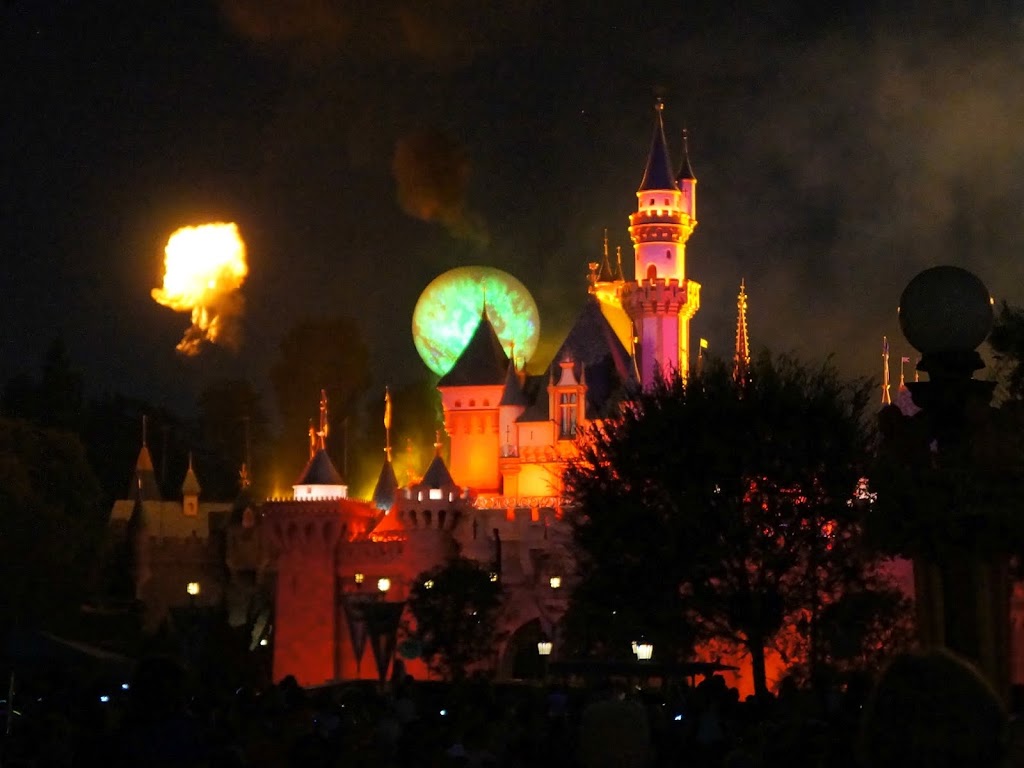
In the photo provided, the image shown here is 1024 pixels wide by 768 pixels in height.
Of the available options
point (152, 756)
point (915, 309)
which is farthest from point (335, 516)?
point (152, 756)

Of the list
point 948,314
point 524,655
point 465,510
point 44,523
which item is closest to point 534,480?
point 465,510

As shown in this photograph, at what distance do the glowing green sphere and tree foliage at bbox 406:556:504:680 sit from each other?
27.4 m

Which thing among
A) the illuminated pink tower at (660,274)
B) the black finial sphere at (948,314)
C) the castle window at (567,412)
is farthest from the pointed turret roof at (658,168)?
the black finial sphere at (948,314)

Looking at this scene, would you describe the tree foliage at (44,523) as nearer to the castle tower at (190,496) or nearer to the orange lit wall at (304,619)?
the orange lit wall at (304,619)

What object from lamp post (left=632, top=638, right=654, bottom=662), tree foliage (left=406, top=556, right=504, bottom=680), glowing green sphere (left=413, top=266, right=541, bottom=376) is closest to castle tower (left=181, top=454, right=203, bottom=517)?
glowing green sphere (left=413, top=266, right=541, bottom=376)

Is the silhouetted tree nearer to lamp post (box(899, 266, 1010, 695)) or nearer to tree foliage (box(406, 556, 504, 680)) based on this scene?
lamp post (box(899, 266, 1010, 695))

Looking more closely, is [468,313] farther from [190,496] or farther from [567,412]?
[190,496]

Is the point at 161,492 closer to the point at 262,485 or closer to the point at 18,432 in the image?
the point at 262,485

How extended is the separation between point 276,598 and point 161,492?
2916 centimetres

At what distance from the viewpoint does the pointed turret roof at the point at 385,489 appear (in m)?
74.4

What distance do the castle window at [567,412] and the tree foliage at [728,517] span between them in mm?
37531

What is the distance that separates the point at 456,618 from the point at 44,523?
1071 centimetres

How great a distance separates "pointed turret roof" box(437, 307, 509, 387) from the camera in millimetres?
78750

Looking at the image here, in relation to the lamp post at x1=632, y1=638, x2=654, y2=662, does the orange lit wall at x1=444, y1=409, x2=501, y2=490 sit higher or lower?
higher
